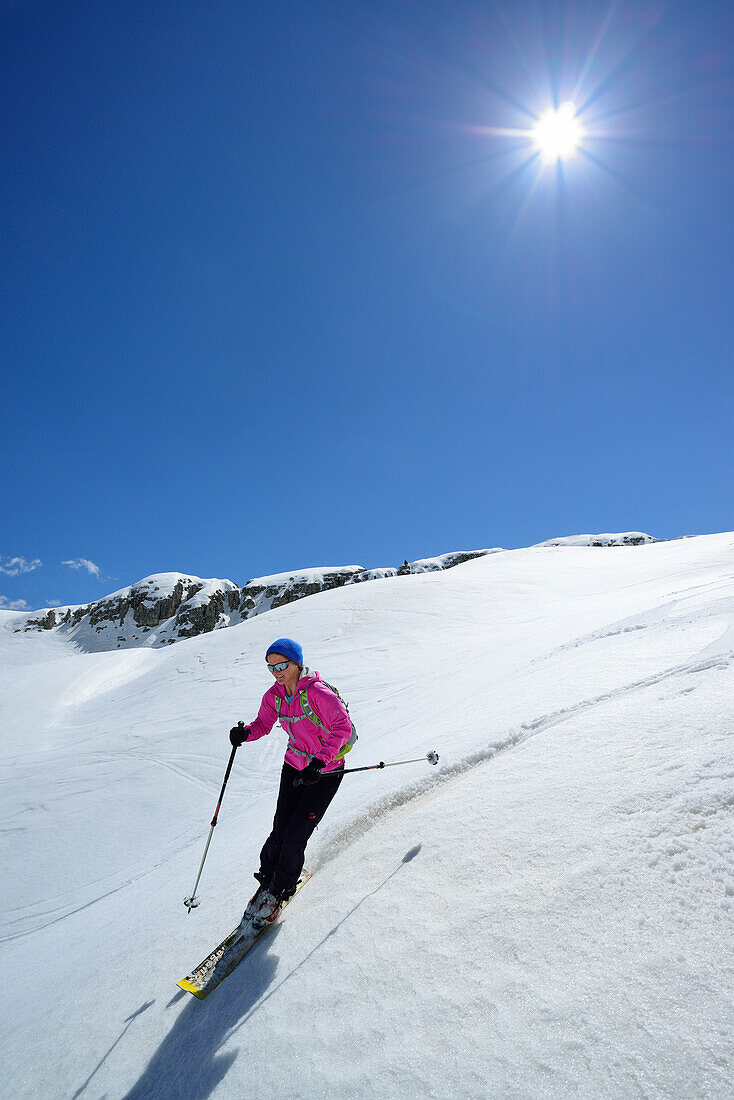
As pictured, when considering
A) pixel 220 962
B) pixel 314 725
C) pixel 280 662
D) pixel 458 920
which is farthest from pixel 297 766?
pixel 458 920

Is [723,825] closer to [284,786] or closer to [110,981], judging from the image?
[284,786]

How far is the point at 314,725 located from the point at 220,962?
75.5 inches

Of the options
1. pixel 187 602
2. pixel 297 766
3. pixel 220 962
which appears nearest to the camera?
pixel 220 962

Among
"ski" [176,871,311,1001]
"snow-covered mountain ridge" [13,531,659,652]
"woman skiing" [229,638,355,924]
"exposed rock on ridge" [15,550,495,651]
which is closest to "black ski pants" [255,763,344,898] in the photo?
"woman skiing" [229,638,355,924]

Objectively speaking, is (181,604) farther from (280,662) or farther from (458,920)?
(458,920)

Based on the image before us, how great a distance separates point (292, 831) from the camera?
423cm

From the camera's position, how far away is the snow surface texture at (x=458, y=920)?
2170mm

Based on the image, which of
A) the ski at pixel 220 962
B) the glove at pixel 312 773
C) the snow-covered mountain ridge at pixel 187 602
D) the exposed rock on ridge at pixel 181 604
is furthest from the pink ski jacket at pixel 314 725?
the exposed rock on ridge at pixel 181 604

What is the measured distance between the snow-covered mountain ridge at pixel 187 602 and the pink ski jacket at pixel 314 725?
455 ft

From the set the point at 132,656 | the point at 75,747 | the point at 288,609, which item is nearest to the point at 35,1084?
the point at 75,747

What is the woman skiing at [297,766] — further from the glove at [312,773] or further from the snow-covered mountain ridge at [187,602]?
the snow-covered mountain ridge at [187,602]

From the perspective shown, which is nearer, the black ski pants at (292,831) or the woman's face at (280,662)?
the black ski pants at (292,831)

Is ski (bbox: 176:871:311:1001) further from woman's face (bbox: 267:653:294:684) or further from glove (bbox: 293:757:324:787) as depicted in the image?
woman's face (bbox: 267:653:294:684)

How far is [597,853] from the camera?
2.97 meters
